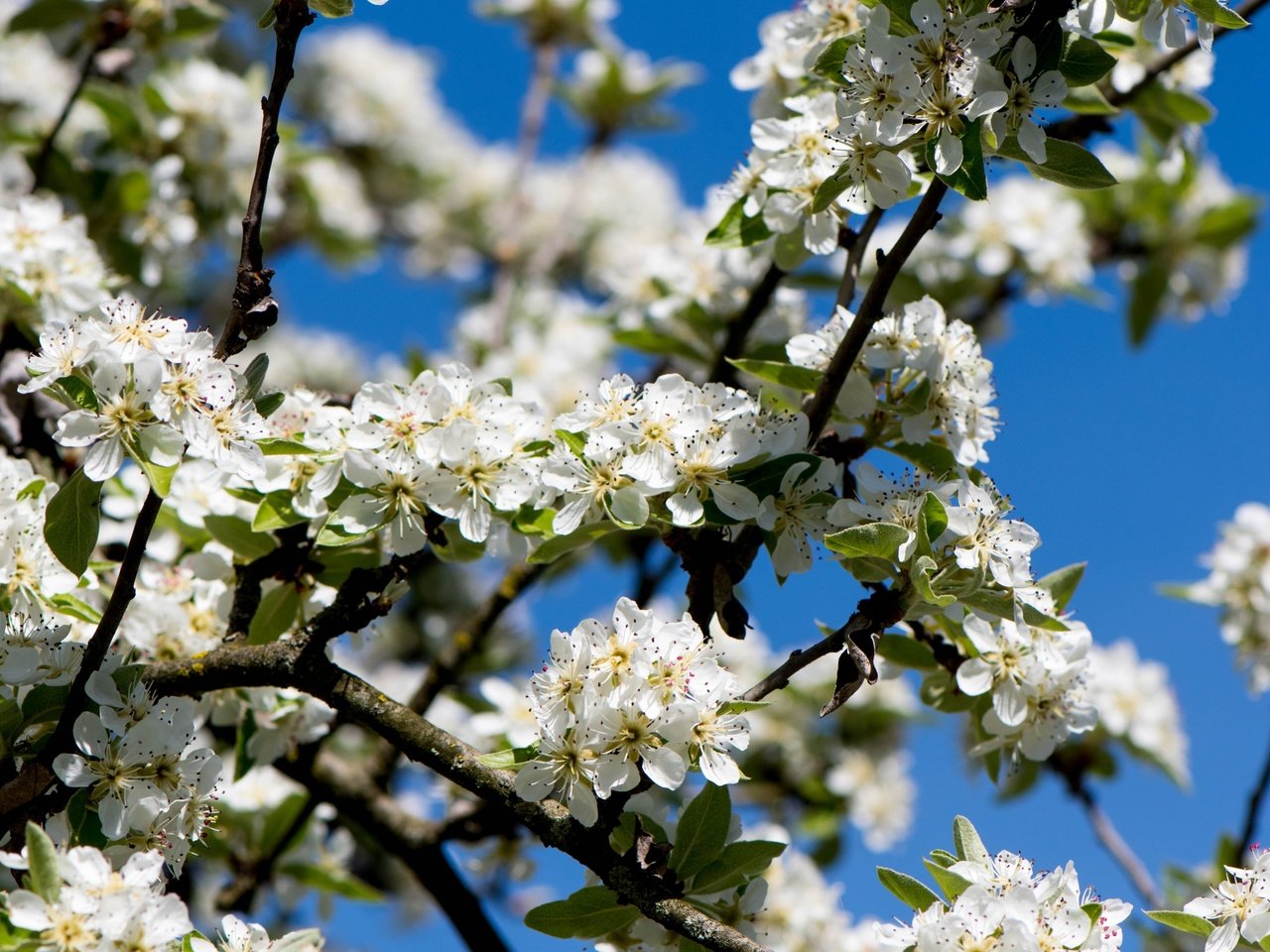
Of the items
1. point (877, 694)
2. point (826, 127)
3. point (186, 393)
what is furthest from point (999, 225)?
point (186, 393)

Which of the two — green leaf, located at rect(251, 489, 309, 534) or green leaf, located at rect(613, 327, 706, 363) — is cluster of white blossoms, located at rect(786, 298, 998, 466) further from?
green leaf, located at rect(613, 327, 706, 363)

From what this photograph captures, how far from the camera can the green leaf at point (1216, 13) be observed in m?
2.07

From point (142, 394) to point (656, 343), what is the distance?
5.85 ft

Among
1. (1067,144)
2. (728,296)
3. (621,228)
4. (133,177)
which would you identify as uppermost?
(621,228)

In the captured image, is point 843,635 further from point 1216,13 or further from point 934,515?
point 1216,13

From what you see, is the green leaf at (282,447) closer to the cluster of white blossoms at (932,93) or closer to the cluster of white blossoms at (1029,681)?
the cluster of white blossoms at (932,93)

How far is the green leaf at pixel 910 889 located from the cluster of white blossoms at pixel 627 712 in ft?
0.92

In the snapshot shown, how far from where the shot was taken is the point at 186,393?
205cm

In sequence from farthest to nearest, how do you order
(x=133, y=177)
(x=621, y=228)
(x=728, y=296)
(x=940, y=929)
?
(x=621, y=228)
(x=133, y=177)
(x=728, y=296)
(x=940, y=929)

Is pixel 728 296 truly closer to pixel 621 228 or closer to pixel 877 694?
pixel 877 694

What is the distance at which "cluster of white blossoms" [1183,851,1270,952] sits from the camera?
2090 mm

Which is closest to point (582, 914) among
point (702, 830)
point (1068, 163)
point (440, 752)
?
point (702, 830)

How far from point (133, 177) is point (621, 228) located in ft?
15.8

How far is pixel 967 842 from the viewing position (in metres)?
2.16
